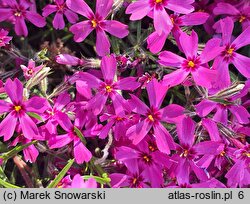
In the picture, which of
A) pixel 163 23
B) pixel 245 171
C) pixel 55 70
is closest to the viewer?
pixel 163 23

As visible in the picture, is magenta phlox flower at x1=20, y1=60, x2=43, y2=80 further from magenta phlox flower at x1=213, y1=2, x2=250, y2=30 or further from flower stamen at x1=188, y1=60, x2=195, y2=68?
magenta phlox flower at x1=213, y1=2, x2=250, y2=30

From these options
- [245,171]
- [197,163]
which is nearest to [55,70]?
[197,163]

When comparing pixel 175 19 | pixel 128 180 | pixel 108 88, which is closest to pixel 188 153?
pixel 128 180

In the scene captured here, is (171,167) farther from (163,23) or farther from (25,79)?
(25,79)

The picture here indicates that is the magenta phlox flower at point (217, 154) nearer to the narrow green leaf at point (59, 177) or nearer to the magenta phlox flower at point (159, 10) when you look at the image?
the magenta phlox flower at point (159, 10)

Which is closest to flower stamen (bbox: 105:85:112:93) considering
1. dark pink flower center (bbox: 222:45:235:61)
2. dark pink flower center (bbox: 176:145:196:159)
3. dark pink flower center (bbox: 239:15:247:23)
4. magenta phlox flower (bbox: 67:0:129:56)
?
magenta phlox flower (bbox: 67:0:129:56)

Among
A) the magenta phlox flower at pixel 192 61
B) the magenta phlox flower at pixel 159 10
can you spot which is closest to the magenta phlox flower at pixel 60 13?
the magenta phlox flower at pixel 159 10
